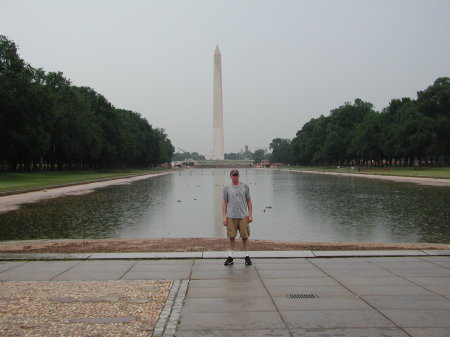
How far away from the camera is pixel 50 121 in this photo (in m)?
57.5

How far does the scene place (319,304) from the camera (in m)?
6.38

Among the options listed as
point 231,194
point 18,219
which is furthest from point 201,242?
point 18,219

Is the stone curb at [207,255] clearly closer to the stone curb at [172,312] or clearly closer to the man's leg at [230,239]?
the man's leg at [230,239]

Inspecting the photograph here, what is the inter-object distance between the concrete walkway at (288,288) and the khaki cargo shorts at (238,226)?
56 cm

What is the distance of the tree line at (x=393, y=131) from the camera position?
249ft

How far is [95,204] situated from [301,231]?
1258 centimetres

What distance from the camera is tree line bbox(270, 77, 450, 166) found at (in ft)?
249

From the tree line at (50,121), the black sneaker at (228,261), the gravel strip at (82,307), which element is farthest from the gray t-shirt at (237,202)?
the tree line at (50,121)

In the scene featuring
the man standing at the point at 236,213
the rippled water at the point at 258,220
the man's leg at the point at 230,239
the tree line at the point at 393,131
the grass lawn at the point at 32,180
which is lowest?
the rippled water at the point at 258,220

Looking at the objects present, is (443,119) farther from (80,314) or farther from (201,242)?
(80,314)

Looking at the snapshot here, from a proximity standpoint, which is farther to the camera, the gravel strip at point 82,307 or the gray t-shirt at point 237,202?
the gray t-shirt at point 237,202

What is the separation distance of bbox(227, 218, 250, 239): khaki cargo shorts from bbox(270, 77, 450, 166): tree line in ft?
234

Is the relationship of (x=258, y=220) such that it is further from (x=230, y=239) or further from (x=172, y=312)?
(x=172, y=312)

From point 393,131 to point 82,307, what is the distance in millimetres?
83628
